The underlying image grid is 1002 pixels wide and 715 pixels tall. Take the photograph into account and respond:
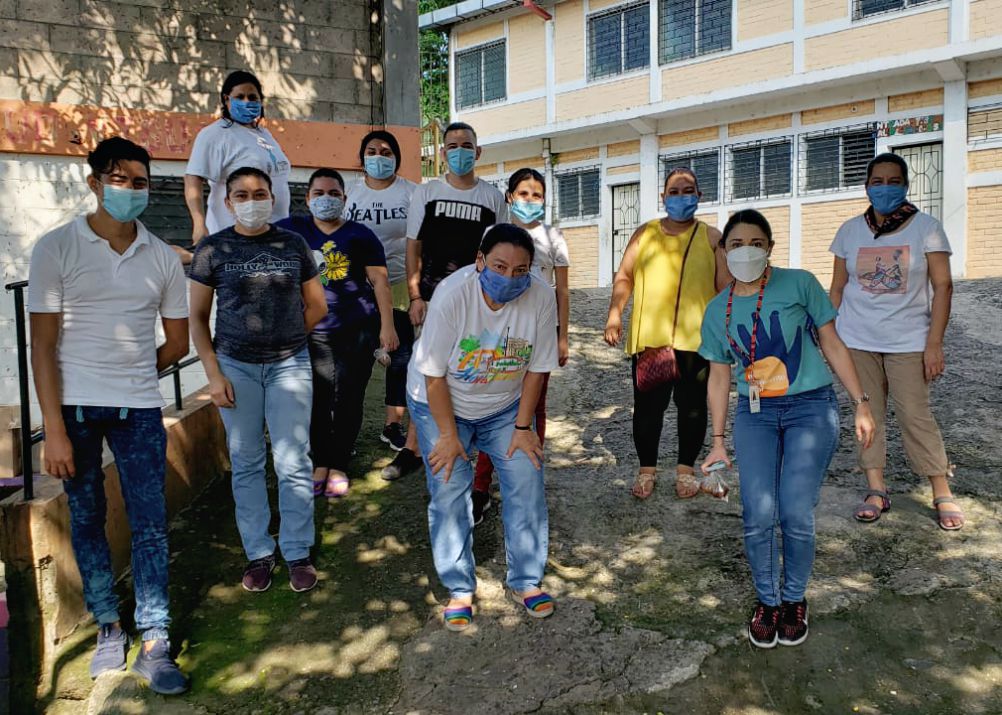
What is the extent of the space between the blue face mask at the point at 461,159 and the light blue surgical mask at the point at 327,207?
25.9 inches

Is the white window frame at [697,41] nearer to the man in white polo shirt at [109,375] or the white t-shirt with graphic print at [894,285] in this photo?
the white t-shirt with graphic print at [894,285]

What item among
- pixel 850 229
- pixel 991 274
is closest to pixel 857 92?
pixel 991 274

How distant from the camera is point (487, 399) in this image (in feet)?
11.6

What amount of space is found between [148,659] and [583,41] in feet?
55.5

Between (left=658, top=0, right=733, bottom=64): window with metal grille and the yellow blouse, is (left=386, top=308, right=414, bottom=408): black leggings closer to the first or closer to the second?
the yellow blouse

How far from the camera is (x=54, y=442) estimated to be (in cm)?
307

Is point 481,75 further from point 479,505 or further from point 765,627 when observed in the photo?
point 765,627

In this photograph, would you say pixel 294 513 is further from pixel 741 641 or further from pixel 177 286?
pixel 741 641

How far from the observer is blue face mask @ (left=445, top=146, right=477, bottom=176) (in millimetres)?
4645

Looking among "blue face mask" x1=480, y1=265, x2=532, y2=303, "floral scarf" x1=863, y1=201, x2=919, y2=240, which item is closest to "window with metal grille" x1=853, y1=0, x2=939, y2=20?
"floral scarf" x1=863, y1=201, x2=919, y2=240

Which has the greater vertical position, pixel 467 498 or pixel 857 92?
pixel 857 92

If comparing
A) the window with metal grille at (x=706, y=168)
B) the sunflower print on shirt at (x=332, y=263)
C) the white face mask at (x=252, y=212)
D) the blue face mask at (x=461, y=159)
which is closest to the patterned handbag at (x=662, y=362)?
the blue face mask at (x=461, y=159)

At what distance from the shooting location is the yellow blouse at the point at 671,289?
457cm

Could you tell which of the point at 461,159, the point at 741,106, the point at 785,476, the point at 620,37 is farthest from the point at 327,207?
the point at 620,37
